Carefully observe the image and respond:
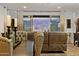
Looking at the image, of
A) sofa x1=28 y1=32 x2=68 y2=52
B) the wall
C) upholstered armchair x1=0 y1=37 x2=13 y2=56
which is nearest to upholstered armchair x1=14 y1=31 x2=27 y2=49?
the wall

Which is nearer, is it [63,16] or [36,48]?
[36,48]

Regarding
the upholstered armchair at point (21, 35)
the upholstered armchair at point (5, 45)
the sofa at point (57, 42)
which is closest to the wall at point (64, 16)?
the upholstered armchair at point (21, 35)

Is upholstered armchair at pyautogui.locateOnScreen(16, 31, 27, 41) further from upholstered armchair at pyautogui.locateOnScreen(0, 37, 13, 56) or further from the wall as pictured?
upholstered armchair at pyautogui.locateOnScreen(0, 37, 13, 56)

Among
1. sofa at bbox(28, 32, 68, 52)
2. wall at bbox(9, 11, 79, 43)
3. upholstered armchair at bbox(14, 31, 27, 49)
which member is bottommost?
sofa at bbox(28, 32, 68, 52)

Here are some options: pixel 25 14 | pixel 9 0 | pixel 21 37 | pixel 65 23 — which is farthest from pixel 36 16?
pixel 9 0

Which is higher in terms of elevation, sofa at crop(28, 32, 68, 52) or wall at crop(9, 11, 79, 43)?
wall at crop(9, 11, 79, 43)

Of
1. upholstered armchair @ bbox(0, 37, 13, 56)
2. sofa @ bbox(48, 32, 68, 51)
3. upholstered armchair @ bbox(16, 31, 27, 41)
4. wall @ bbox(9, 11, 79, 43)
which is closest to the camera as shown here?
upholstered armchair @ bbox(0, 37, 13, 56)

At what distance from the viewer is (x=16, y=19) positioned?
3.63 meters

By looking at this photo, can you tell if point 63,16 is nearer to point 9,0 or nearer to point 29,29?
point 29,29

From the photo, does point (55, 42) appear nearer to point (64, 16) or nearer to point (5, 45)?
point (64, 16)

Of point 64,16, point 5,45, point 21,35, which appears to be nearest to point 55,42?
point 64,16

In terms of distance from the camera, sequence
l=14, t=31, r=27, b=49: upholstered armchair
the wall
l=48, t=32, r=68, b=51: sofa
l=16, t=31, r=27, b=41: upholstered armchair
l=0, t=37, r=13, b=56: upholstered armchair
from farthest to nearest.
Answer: l=48, t=32, r=68, b=51: sofa → the wall → l=16, t=31, r=27, b=41: upholstered armchair → l=14, t=31, r=27, b=49: upholstered armchair → l=0, t=37, r=13, b=56: upholstered armchair

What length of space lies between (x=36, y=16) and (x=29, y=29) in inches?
15.0

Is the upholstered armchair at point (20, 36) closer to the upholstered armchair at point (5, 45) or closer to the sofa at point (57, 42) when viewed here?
the upholstered armchair at point (5, 45)
